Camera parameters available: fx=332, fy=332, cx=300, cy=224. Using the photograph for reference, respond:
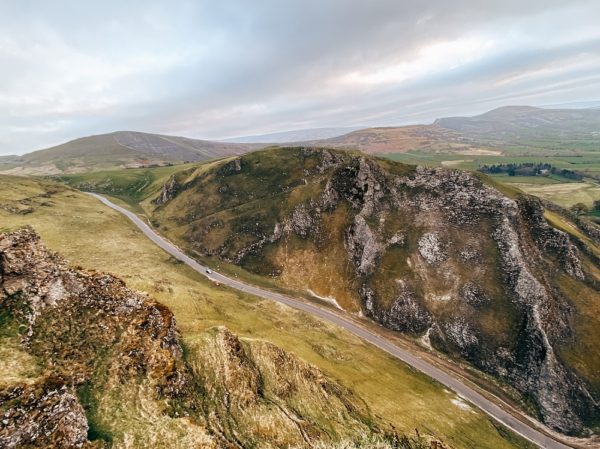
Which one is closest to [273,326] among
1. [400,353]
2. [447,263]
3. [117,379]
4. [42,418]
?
[400,353]

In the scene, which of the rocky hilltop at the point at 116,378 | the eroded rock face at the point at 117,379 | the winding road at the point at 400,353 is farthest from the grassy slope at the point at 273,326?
the winding road at the point at 400,353

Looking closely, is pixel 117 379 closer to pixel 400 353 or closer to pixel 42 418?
pixel 42 418

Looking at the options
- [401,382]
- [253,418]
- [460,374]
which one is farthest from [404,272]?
[253,418]

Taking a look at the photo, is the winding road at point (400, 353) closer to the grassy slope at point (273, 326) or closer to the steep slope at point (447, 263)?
the grassy slope at point (273, 326)

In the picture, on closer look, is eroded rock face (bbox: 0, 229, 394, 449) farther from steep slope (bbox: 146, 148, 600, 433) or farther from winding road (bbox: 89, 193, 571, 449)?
steep slope (bbox: 146, 148, 600, 433)

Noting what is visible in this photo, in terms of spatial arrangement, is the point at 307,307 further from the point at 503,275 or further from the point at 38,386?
the point at 38,386

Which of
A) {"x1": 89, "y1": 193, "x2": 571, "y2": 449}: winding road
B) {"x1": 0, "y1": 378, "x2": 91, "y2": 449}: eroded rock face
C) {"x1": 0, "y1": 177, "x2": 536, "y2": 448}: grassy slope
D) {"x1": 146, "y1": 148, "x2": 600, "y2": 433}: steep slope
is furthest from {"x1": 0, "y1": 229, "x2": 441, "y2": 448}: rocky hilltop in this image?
{"x1": 146, "y1": 148, "x2": 600, "y2": 433}: steep slope

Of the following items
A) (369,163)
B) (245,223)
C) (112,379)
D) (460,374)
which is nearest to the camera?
(112,379)
